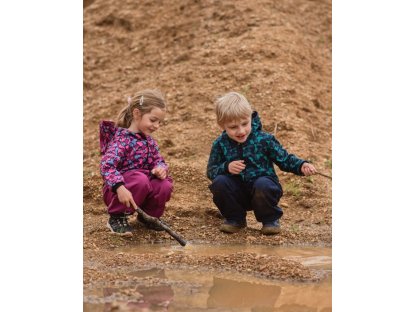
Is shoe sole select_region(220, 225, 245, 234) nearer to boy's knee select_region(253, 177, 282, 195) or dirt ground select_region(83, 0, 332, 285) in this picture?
dirt ground select_region(83, 0, 332, 285)

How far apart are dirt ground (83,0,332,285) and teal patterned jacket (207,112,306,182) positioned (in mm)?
426

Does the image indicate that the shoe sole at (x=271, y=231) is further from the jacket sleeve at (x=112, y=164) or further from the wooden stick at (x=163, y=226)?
the jacket sleeve at (x=112, y=164)

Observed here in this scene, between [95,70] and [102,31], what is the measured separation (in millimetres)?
1032

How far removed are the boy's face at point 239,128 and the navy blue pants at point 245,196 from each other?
29cm

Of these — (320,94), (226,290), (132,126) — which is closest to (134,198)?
(132,126)

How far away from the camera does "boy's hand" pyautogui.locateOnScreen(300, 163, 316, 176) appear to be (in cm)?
463

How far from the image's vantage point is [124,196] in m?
4.38

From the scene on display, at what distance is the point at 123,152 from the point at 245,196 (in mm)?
902

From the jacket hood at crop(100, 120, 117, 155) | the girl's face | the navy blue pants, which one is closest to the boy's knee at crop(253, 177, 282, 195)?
the navy blue pants

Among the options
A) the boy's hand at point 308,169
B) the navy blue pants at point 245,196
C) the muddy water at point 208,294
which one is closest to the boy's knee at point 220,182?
the navy blue pants at point 245,196

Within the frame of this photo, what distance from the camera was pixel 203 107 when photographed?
7.37 m

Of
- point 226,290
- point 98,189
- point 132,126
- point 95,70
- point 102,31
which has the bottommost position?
point 226,290

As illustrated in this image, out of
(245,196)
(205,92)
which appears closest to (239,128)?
(245,196)

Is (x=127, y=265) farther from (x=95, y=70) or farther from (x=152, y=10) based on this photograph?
(x=152, y=10)
